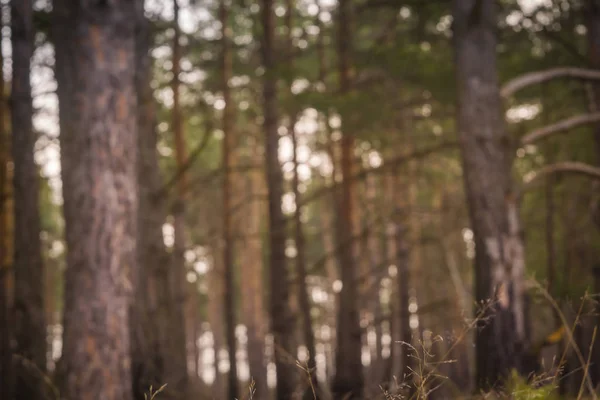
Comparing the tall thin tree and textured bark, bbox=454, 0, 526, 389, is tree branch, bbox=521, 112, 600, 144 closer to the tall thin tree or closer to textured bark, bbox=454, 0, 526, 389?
textured bark, bbox=454, 0, 526, 389

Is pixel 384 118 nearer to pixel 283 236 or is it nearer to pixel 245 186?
pixel 283 236

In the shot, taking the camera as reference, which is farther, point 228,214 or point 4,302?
point 228,214

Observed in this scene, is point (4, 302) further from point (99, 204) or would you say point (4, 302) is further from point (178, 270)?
point (99, 204)

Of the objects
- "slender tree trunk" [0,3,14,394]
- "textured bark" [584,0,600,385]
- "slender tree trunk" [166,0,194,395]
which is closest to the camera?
"textured bark" [584,0,600,385]

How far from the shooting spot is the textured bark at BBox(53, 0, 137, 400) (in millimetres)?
4328

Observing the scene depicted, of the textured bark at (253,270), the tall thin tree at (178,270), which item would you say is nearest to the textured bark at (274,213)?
the tall thin tree at (178,270)

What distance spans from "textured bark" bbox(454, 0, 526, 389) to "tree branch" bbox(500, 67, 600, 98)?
0.47 feet

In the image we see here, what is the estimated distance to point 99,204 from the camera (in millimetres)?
4434

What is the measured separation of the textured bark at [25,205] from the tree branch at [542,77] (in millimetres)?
7291

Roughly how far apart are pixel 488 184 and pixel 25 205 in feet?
23.3

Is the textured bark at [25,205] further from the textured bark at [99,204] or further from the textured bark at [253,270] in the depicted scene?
the textured bark at [253,270]

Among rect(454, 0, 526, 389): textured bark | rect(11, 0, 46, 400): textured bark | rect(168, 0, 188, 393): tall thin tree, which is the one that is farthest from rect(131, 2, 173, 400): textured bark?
rect(454, 0, 526, 389): textured bark

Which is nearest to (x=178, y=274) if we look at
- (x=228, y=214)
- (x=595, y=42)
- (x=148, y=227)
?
(x=228, y=214)

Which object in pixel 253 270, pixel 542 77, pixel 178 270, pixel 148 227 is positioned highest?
pixel 542 77
